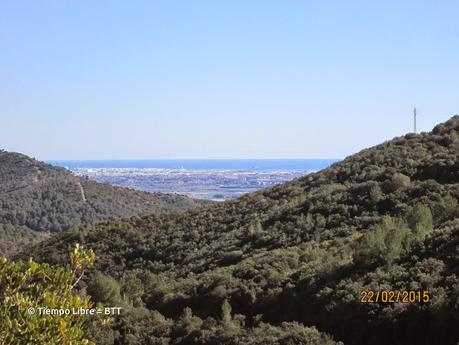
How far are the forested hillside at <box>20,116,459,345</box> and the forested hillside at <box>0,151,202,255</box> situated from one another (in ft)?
146

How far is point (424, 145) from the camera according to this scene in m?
36.8

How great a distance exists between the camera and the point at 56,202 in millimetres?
93312

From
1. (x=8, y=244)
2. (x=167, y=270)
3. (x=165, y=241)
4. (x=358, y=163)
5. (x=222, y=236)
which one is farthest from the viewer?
(x=8, y=244)

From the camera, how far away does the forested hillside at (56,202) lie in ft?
279

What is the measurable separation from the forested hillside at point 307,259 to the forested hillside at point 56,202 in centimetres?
4444

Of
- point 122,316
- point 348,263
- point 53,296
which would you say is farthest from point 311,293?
point 53,296

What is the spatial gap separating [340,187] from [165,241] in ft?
40.6

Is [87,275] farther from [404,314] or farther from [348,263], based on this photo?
[404,314]

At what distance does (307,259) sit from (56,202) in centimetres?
8007
